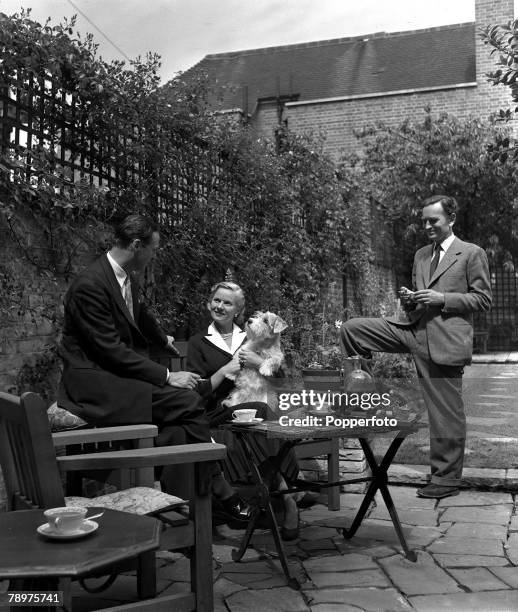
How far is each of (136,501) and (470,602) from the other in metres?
1.54

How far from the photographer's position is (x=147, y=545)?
193cm

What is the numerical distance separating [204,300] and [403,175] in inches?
453

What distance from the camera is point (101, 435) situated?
10.8 feet

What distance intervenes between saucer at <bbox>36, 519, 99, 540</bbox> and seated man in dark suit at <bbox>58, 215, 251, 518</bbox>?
5.60ft

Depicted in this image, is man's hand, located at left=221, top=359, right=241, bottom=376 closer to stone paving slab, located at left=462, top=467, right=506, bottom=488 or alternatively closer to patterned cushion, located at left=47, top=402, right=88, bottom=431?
→ patterned cushion, located at left=47, top=402, right=88, bottom=431

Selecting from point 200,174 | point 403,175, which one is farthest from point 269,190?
point 403,175

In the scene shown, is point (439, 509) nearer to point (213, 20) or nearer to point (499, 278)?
point (213, 20)

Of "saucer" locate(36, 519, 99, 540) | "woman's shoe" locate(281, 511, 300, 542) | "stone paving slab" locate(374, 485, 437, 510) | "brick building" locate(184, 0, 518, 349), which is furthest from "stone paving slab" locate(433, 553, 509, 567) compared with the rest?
"brick building" locate(184, 0, 518, 349)

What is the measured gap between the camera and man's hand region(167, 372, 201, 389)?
394cm

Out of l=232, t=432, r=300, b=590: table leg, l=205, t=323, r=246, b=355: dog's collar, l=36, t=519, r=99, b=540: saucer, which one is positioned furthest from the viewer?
l=205, t=323, r=246, b=355: dog's collar

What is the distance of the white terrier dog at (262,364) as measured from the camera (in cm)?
436

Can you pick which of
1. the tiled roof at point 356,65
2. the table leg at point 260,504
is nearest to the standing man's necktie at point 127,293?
the table leg at point 260,504

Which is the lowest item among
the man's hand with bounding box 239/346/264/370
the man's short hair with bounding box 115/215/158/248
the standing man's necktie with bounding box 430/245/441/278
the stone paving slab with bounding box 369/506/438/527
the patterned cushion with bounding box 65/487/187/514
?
the stone paving slab with bounding box 369/506/438/527

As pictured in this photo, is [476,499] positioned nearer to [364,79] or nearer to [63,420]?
[63,420]
